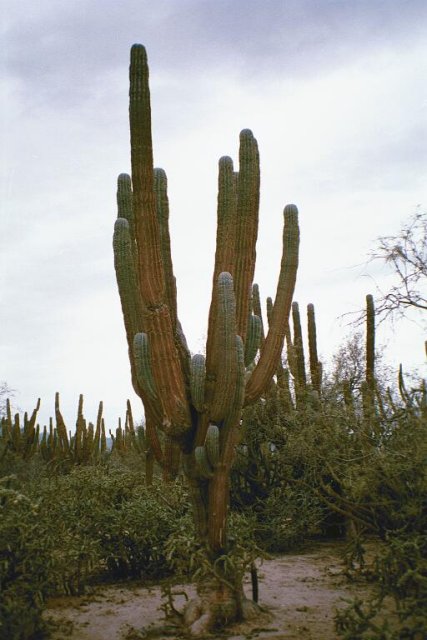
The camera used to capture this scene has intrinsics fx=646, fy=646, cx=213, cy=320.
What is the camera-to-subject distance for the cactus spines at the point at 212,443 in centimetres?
596

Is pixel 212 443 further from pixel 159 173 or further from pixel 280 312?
pixel 159 173

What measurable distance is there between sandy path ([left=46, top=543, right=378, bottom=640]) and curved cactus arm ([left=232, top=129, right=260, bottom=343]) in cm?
273

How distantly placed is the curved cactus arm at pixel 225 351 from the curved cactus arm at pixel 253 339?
105 cm

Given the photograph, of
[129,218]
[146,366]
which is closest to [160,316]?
[146,366]

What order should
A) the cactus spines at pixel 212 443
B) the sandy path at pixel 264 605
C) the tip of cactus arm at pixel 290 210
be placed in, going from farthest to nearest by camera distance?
the tip of cactus arm at pixel 290 210 < the cactus spines at pixel 212 443 < the sandy path at pixel 264 605

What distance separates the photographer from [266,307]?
50.7 feet

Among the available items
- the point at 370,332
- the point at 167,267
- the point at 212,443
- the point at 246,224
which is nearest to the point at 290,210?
the point at 246,224

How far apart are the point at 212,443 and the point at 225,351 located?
0.85 meters

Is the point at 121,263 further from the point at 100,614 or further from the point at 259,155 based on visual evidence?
the point at 100,614

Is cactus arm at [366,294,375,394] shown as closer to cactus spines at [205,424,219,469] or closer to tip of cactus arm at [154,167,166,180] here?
tip of cactus arm at [154,167,166,180]

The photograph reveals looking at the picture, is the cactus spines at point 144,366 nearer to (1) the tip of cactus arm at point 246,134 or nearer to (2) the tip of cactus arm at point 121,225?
(2) the tip of cactus arm at point 121,225

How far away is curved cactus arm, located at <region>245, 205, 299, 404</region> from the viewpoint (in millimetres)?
6820

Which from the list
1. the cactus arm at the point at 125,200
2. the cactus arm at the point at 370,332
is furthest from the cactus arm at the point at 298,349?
the cactus arm at the point at 125,200

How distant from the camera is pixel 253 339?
7.20 m
